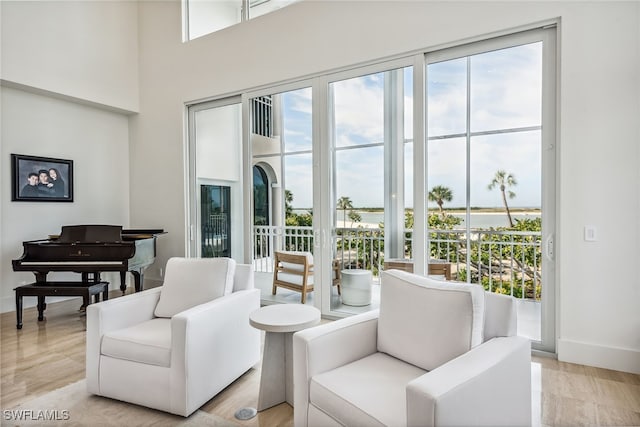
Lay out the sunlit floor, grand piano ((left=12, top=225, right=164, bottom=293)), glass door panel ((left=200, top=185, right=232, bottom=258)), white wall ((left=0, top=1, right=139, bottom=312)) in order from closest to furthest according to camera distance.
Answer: the sunlit floor, grand piano ((left=12, top=225, right=164, bottom=293)), white wall ((left=0, top=1, right=139, bottom=312)), glass door panel ((left=200, top=185, right=232, bottom=258))

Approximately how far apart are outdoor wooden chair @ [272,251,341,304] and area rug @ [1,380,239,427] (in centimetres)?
197

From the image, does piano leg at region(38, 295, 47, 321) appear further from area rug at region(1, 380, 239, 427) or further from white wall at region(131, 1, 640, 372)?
white wall at region(131, 1, 640, 372)

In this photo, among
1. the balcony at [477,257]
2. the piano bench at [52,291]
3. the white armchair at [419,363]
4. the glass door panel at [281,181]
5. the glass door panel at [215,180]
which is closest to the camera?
the white armchair at [419,363]

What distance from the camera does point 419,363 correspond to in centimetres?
171

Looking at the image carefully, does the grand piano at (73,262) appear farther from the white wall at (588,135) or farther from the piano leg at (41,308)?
the white wall at (588,135)

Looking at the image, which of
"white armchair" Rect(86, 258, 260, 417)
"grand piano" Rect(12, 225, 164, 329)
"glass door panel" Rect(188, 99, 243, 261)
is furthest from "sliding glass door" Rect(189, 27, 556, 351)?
"white armchair" Rect(86, 258, 260, 417)

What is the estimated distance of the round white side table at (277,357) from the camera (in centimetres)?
212

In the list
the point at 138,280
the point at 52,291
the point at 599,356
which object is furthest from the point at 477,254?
the point at 52,291

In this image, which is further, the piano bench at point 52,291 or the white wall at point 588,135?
the piano bench at point 52,291

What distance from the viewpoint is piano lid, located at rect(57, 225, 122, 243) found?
13.6 feet

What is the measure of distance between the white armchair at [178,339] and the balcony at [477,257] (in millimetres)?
1377

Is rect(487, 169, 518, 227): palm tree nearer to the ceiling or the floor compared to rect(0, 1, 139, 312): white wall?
nearer to the floor

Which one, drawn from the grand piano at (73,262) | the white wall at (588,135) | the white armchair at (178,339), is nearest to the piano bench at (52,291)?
the grand piano at (73,262)

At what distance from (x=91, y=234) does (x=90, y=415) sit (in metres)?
2.65
